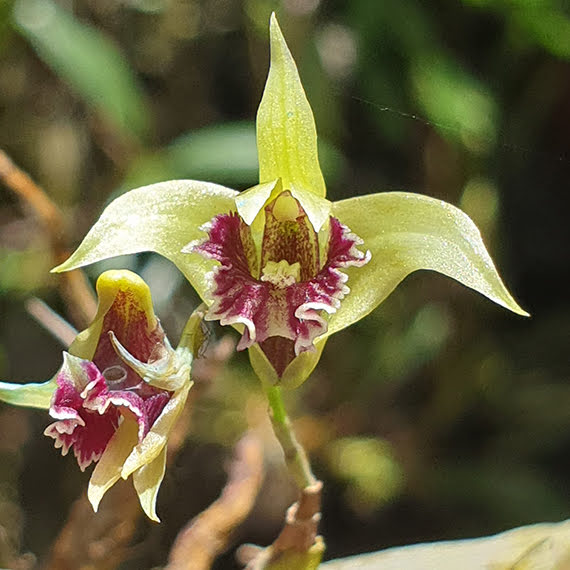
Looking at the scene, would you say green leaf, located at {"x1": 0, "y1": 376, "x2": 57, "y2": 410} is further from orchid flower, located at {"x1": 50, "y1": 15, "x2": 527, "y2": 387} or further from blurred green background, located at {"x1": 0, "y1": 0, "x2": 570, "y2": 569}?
blurred green background, located at {"x1": 0, "y1": 0, "x2": 570, "y2": 569}

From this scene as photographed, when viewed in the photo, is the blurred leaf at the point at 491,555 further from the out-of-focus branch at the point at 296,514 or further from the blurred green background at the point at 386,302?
the blurred green background at the point at 386,302

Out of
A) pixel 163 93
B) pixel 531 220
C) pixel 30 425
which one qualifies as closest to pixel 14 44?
pixel 163 93

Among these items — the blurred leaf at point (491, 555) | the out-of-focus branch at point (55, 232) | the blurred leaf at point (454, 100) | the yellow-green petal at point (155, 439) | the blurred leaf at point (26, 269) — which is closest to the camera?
the yellow-green petal at point (155, 439)

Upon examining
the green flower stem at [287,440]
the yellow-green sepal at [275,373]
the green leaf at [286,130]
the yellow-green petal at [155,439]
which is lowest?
the green flower stem at [287,440]

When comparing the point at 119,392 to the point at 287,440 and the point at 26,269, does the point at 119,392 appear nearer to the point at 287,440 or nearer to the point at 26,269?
the point at 287,440

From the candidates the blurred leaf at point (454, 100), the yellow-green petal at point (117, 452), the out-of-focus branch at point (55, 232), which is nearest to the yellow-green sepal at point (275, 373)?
the yellow-green petal at point (117, 452)

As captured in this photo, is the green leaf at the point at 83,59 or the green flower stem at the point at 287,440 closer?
the green flower stem at the point at 287,440

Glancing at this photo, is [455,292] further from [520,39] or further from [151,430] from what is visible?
[151,430]

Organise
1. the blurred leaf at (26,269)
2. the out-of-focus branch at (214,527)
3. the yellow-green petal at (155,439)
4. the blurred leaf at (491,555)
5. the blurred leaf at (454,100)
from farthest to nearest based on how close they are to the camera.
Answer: the blurred leaf at (26,269) → the blurred leaf at (454,100) → the out-of-focus branch at (214,527) → the blurred leaf at (491,555) → the yellow-green petal at (155,439)
